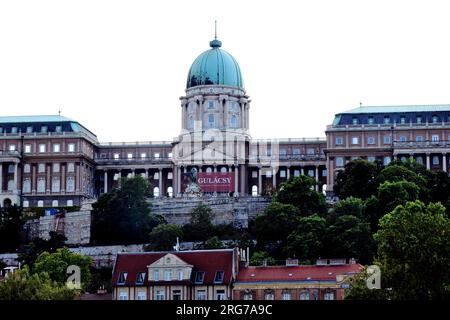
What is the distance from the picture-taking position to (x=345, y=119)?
17162 centimetres

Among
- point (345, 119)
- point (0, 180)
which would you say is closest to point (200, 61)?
point (345, 119)

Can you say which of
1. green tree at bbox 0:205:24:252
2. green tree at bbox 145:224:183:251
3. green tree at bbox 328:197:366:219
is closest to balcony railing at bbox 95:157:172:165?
green tree at bbox 0:205:24:252

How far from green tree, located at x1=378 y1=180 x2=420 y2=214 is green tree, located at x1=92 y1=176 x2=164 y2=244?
28451 millimetres

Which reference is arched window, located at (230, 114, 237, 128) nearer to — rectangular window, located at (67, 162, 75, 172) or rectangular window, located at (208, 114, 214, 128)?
rectangular window, located at (208, 114, 214, 128)

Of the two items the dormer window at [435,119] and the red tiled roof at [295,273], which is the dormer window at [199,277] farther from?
the dormer window at [435,119]

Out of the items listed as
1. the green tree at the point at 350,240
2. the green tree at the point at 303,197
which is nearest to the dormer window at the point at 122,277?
the green tree at the point at 350,240

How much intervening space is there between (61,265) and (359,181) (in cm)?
4869

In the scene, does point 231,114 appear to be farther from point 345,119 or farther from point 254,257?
point 254,257

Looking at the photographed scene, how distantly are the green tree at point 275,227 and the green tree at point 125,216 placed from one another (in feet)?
53.1

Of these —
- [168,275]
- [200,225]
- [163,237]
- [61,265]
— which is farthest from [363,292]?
[200,225]

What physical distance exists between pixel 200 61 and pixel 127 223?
185 feet

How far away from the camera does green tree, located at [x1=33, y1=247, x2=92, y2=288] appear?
102106mm

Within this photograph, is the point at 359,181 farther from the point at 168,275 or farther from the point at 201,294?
the point at 201,294
